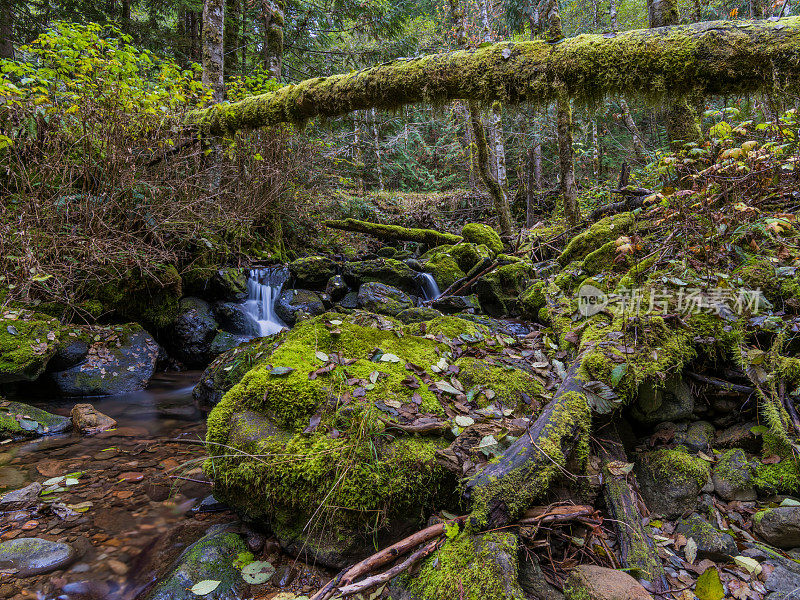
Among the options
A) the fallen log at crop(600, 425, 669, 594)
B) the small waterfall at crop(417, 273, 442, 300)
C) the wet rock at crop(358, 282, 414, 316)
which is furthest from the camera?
the small waterfall at crop(417, 273, 442, 300)

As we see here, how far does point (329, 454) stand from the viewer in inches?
90.7

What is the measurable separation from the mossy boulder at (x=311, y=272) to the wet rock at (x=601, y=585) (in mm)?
7563

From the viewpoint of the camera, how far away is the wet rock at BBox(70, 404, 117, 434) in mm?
4324

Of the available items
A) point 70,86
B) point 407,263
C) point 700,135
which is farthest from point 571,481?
point 70,86

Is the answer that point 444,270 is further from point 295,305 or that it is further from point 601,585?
point 601,585

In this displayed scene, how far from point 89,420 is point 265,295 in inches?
163

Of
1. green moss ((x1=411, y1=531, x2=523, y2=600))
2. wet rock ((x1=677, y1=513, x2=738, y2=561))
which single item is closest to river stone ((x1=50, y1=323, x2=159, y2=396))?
green moss ((x1=411, y1=531, x2=523, y2=600))

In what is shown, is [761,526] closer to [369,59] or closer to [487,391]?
[487,391]

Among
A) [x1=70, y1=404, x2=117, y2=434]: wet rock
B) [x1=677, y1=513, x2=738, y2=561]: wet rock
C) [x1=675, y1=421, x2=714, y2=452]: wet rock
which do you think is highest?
[x1=675, y1=421, x2=714, y2=452]: wet rock

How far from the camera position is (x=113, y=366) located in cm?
575

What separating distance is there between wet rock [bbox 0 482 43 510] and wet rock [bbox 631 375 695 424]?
457 cm

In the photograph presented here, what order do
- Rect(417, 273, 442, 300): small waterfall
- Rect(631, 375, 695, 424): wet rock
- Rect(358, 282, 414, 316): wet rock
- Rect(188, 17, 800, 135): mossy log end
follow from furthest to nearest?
Rect(417, 273, 442, 300): small waterfall, Rect(358, 282, 414, 316): wet rock, Rect(188, 17, 800, 135): mossy log end, Rect(631, 375, 695, 424): wet rock

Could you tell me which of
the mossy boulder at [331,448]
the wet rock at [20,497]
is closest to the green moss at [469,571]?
the mossy boulder at [331,448]

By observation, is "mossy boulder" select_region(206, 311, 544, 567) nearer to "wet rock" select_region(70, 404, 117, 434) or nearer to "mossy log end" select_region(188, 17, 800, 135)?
"wet rock" select_region(70, 404, 117, 434)
